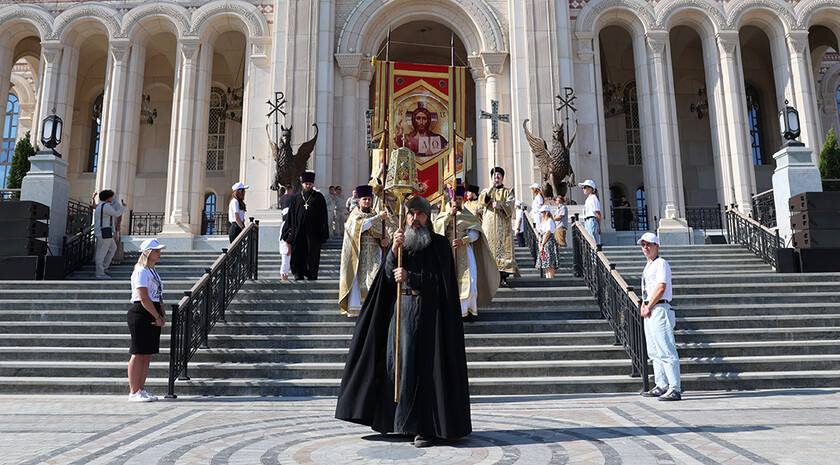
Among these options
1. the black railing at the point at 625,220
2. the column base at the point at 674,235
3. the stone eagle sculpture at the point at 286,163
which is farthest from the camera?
the black railing at the point at 625,220

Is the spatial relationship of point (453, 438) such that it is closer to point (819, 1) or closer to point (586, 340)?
point (586, 340)

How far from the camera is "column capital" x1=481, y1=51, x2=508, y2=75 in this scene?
62.9ft

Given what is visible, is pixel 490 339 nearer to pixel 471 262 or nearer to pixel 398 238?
pixel 471 262

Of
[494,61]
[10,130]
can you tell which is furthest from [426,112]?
[10,130]

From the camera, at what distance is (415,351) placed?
15.4 feet

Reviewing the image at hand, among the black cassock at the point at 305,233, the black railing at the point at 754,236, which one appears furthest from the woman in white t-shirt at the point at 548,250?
the black railing at the point at 754,236

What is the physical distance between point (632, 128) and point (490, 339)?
18.9 m

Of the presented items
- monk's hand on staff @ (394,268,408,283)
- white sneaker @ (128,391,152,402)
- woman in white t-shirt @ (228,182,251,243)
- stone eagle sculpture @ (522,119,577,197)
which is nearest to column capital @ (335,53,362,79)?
stone eagle sculpture @ (522,119,577,197)

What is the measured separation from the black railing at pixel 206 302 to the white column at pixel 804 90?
1752 centimetres

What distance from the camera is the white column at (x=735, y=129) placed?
19.0 meters

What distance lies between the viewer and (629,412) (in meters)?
5.79

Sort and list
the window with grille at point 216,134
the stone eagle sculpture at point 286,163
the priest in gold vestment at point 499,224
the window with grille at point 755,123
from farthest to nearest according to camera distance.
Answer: the window with grille at point 216,134
the window with grille at point 755,123
the stone eagle sculpture at point 286,163
the priest in gold vestment at point 499,224

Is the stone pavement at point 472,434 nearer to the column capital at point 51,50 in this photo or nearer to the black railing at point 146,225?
the black railing at point 146,225

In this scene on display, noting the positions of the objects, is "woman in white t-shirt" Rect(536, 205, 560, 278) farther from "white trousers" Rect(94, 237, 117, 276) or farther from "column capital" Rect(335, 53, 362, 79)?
"column capital" Rect(335, 53, 362, 79)
